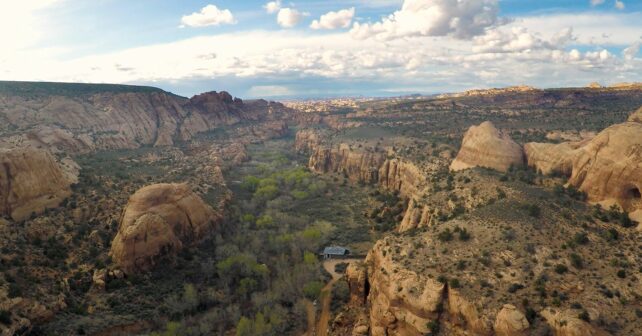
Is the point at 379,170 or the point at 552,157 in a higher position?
the point at 552,157

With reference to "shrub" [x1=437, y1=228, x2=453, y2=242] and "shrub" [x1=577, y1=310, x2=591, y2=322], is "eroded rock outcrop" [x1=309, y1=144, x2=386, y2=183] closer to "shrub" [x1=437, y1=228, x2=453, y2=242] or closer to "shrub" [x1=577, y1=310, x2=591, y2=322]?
"shrub" [x1=437, y1=228, x2=453, y2=242]

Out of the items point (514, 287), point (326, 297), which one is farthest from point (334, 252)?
point (514, 287)

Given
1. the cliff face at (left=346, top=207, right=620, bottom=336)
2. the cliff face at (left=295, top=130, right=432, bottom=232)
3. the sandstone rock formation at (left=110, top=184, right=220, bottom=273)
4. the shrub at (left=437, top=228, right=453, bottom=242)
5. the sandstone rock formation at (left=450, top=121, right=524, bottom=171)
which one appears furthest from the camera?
the sandstone rock formation at (left=450, top=121, right=524, bottom=171)

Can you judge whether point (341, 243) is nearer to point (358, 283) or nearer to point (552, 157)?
point (358, 283)

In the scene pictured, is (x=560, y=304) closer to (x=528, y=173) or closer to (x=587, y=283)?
(x=587, y=283)

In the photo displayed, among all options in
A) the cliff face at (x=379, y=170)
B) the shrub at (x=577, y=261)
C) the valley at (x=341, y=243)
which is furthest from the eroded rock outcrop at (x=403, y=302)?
the cliff face at (x=379, y=170)

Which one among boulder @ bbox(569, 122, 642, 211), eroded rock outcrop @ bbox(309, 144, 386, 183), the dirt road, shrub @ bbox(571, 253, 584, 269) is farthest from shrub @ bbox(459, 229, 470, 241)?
eroded rock outcrop @ bbox(309, 144, 386, 183)

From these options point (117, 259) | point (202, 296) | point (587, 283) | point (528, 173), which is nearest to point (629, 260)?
point (587, 283)
